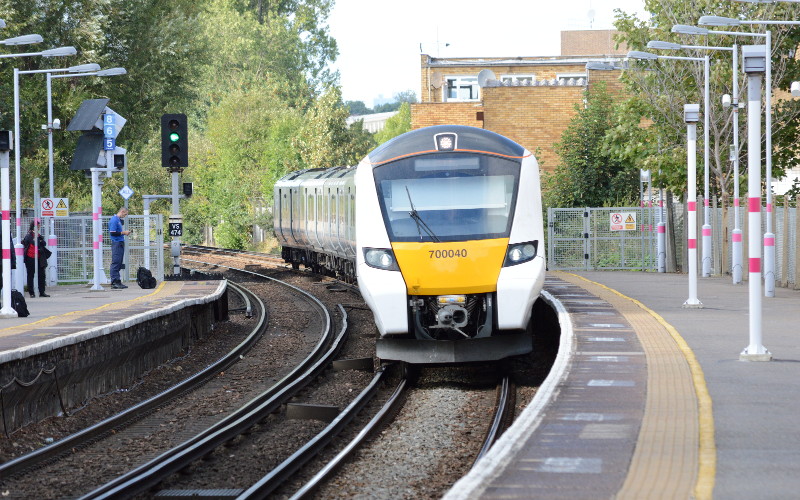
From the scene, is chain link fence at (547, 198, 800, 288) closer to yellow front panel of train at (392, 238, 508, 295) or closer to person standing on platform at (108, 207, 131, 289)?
person standing on platform at (108, 207, 131, 289)

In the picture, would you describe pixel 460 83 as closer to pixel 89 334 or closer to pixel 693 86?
pixel 693 86

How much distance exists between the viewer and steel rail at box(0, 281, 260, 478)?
10.4 meters

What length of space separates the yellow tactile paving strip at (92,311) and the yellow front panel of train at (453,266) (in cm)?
529

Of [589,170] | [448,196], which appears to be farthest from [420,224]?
[589,170]

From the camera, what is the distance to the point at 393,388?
14961mm

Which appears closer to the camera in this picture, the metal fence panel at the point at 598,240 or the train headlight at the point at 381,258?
the train headlight at the point at 381,258

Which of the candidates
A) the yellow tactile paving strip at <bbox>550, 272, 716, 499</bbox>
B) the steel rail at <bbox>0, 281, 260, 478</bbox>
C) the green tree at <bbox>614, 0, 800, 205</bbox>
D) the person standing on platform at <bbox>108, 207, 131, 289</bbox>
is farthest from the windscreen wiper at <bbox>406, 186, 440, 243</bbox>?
the green tree at <bbox>614, 0, 800, 205</bbox>

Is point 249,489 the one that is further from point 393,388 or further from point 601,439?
point 393,388

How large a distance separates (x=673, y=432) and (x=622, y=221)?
25.3 m

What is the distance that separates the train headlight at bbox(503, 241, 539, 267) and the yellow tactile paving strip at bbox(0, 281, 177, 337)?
20.9 feet

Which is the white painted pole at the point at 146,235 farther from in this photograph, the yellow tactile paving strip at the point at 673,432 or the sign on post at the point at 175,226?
the yellow tactile paving strip at the point at 673,432

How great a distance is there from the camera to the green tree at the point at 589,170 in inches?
1491

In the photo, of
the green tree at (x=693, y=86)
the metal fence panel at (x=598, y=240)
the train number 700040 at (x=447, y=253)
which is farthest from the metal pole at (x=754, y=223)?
the metal fence panel at (x=598, y=240)

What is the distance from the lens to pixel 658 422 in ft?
29.3
